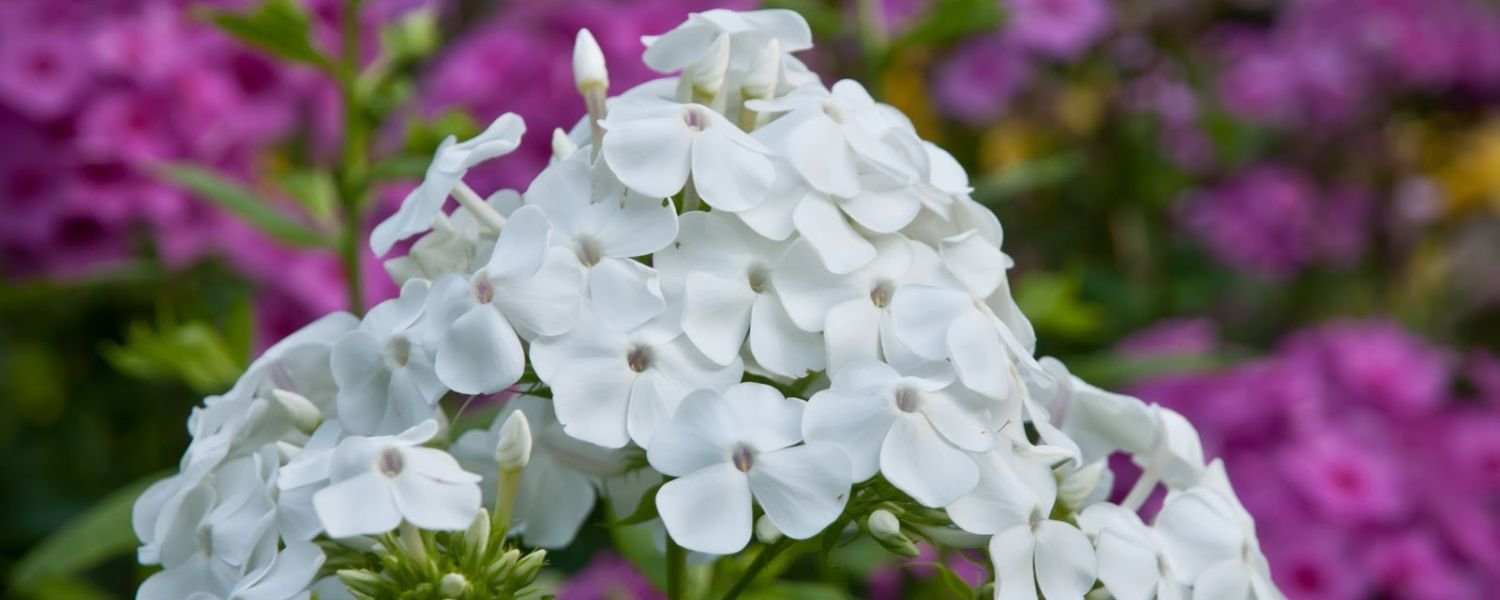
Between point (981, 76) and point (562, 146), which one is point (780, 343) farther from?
point (981, 76)

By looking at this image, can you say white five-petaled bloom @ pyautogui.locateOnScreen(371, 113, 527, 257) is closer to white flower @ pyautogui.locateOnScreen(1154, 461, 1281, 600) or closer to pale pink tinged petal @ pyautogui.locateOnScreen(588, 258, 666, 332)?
pale pink tinged petal @ pyautogui.locateOnScreen(588, 258, 666, 332)

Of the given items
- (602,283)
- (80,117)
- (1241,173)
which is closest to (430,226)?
(602,283)

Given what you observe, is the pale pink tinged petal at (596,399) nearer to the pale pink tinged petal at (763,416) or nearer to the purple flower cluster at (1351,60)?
the pale pink tinged petal at (763,416)

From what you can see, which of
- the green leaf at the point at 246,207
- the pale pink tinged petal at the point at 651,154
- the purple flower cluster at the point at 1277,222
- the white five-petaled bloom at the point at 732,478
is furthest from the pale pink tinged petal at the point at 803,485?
the purple flower cluster at the point at 1277,222

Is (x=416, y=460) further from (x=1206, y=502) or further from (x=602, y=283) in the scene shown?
(x=1206, y=502)

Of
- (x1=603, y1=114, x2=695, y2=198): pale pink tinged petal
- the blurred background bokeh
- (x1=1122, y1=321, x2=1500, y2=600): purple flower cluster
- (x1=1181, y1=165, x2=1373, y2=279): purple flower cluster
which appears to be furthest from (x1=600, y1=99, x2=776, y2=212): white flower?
(x1=1181, y1=165, x2=1373, y2=279): purple flower cluster

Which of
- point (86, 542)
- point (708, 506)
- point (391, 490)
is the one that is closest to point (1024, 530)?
point (708, 506)
